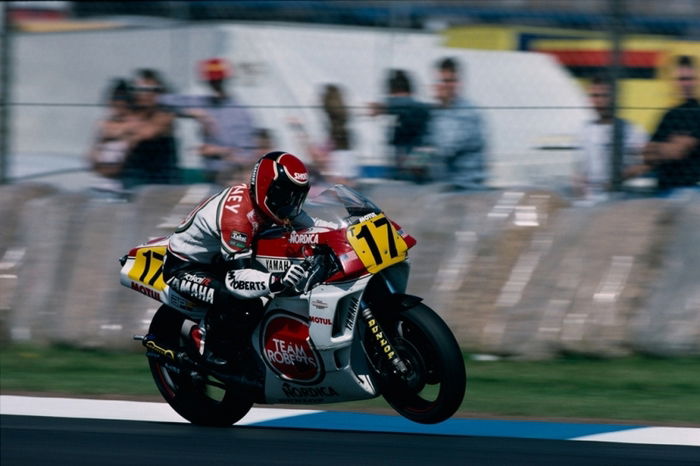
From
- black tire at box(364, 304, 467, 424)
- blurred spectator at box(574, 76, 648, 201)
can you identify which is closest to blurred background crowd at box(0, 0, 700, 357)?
blurred spectator at box(574, 76, 648, 201)

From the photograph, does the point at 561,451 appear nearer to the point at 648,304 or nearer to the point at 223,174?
the point at 648,304

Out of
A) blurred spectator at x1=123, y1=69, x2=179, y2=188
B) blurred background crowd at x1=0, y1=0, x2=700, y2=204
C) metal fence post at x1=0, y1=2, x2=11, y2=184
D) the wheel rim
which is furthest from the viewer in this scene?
metal fence post at x1=0, y1=2, x2=11, y2=184

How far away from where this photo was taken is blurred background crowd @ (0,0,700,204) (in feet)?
28.5

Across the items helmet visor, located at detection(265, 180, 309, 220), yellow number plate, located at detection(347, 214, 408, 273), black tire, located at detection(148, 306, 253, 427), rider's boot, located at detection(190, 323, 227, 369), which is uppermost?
helmet visor, located at detection(265, 180, 309, 220)

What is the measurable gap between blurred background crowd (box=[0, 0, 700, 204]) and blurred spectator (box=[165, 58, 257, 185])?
1 centimetres

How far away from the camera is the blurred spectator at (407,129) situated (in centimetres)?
903

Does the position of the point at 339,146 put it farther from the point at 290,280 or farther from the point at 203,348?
the point at 290,280

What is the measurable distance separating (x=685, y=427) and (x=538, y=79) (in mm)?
3240

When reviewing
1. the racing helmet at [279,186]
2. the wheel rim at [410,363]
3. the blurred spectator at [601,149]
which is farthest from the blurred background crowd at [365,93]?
the wheel rim at [410,363]

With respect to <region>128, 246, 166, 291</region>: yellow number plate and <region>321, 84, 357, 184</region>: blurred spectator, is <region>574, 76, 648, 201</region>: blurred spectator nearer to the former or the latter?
<region>321, 84, 357, 184</region>: blurred spectator

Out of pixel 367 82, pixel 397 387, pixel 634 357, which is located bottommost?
pixel 634 357

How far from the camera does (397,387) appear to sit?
6094 millimetres

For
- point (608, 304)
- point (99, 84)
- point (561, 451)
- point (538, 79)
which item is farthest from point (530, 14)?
point (561, 451)

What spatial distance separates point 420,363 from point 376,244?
1.92 ft
